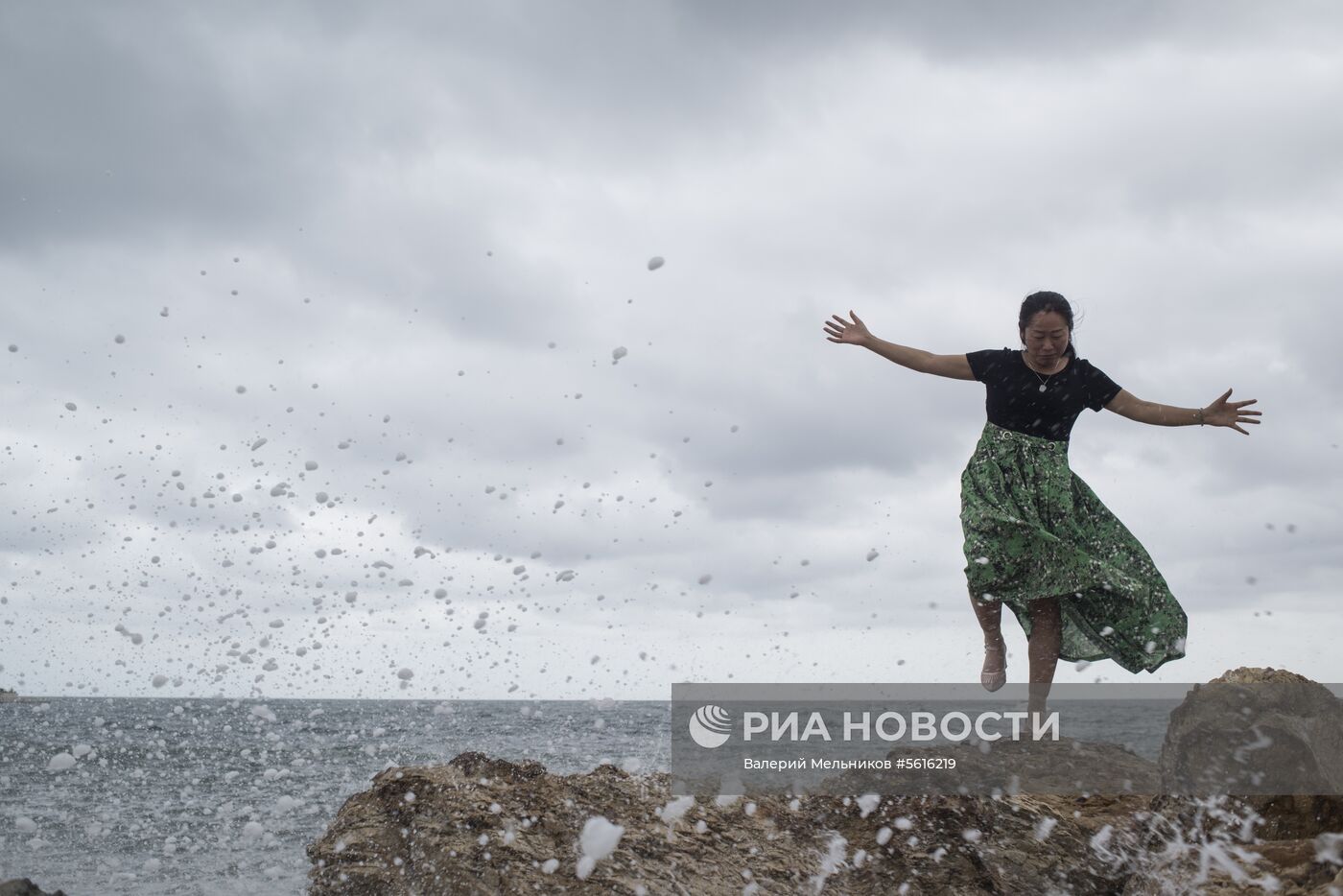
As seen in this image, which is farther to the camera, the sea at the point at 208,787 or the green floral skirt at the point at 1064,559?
the sea at the point at 208,787

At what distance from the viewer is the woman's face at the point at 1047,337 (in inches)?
185

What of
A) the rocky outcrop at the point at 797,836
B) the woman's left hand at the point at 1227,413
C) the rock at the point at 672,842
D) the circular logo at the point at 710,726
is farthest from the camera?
the circular logo at the point at 710,726

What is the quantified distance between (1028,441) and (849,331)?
98 centimetres

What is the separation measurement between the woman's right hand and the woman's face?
74 cm

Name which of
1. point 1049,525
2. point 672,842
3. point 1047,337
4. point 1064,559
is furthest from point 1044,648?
point 672,842

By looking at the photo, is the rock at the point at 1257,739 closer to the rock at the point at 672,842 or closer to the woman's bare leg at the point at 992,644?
the rock at the point at 672,842

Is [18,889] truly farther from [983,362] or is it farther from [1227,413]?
[1227,413]

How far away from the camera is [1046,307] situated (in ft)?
15.5

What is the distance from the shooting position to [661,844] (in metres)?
4.00

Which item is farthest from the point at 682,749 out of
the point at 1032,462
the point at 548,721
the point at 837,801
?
the point at 548,721

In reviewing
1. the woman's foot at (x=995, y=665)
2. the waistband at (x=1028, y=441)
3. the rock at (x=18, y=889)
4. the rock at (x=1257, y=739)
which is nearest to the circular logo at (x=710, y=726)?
the woman's foot at (x=995, y=665)

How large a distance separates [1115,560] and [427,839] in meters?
3.24

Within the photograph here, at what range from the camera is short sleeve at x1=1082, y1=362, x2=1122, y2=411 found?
479cm

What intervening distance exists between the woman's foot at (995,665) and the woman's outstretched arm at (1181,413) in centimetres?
121
